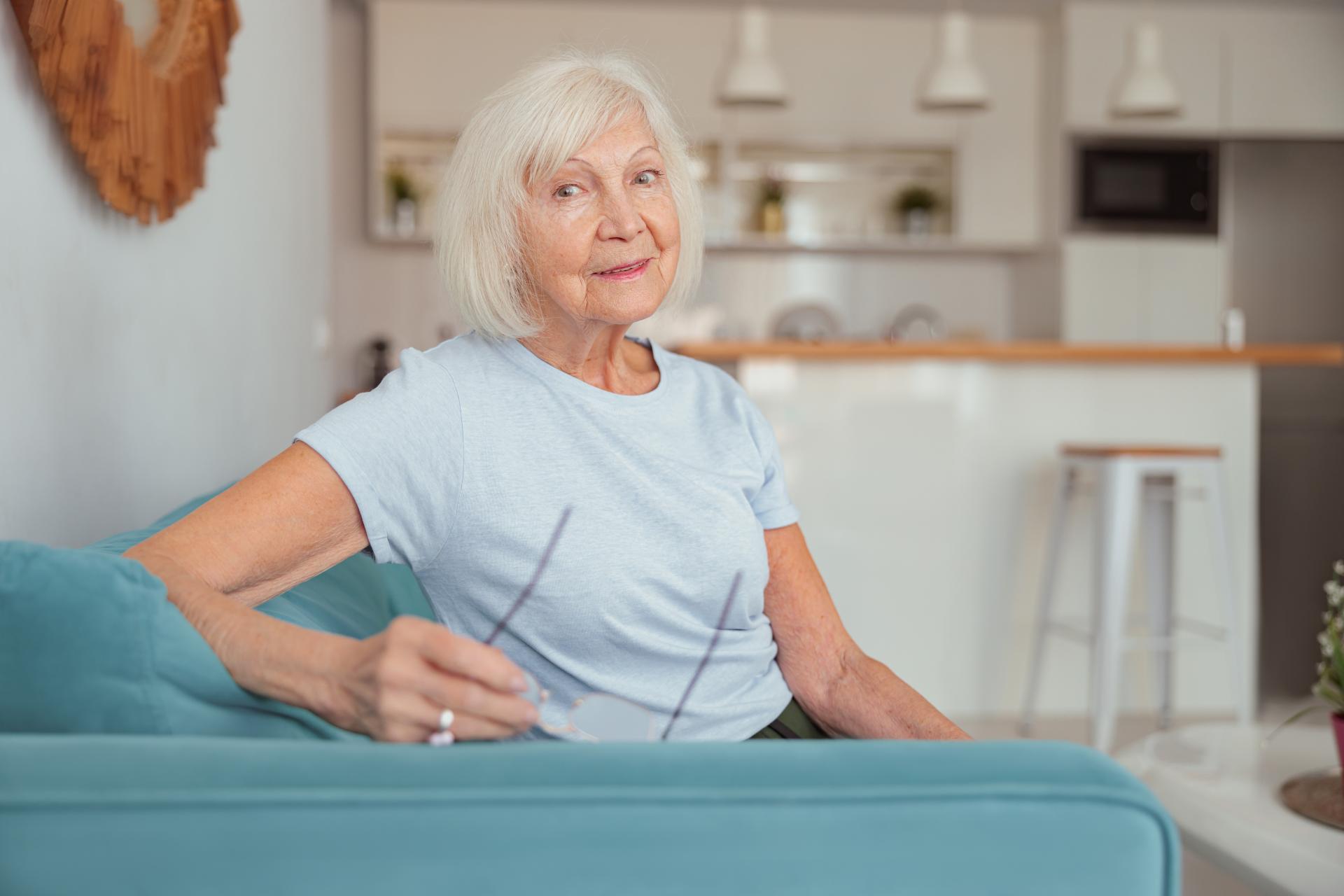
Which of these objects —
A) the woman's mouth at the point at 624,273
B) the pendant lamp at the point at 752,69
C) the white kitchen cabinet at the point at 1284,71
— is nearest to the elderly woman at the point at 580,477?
the woman's mouth at the point at 624,273

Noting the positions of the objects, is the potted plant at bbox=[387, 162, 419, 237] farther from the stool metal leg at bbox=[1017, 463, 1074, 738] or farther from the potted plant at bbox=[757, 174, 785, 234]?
the stool metal leg at bbox=[1017, 463, 1074, 738]

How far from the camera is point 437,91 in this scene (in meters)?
5.55

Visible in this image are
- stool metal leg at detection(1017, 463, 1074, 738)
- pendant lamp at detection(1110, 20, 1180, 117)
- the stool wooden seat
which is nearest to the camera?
the stool wooden seat

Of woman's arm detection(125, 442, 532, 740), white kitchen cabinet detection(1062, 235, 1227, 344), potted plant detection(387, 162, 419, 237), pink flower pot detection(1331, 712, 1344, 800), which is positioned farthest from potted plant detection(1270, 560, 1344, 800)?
potted plant detection(387, 162, 419, 237)

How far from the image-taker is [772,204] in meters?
5.83

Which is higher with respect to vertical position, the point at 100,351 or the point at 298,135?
the point at 298,135

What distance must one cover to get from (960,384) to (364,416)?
2.84 meters

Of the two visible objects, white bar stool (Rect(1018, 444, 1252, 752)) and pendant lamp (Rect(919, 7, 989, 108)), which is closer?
white bar stool (Rect(1018, 444, 1252, 752))

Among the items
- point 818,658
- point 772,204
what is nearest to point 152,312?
point 818,658

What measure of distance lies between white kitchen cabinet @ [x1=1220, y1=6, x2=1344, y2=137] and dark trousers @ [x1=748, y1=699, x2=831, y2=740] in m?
5.15

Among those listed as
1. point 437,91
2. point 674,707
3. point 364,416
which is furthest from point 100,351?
point 437,91

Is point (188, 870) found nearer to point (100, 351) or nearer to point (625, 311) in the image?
point (625, 311)

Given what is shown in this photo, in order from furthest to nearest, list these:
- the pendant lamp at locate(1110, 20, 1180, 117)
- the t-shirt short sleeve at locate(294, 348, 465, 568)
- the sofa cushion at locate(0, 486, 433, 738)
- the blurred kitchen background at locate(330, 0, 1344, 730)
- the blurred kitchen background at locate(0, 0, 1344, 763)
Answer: the blurred kitchen background at locate(330, 0, 1344, 730) → the pendant lamp at locate(1110, 20, 1180, 117) → the blurred kitchen background at locate(0, 0, 1344, 763) → the t-shirt short sleeve at locate(294, 348, 465, 568) → the sofa cushion at locate(0, 486, 433, 738)

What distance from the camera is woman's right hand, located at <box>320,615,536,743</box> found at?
631mm
